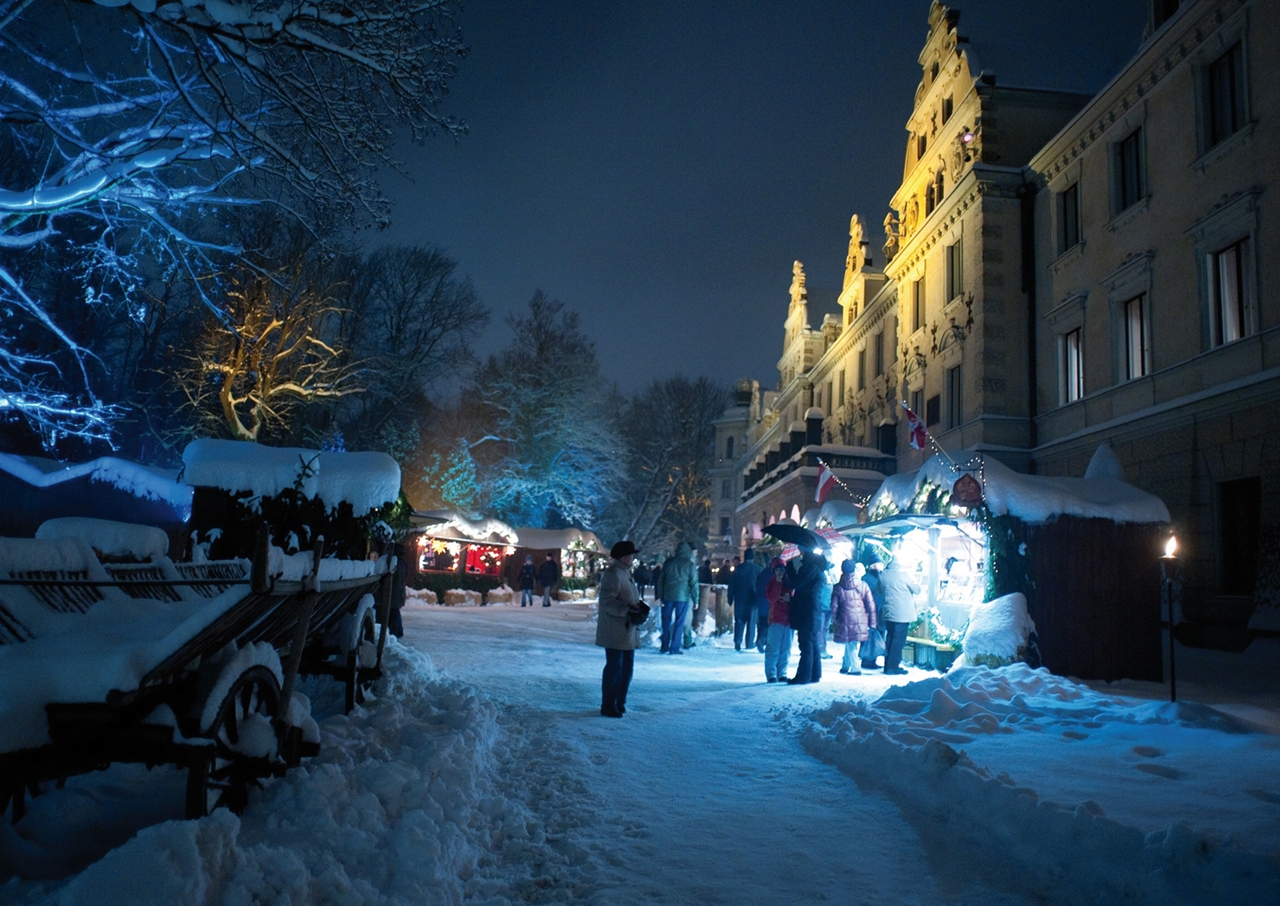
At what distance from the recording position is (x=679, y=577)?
50.2 feet

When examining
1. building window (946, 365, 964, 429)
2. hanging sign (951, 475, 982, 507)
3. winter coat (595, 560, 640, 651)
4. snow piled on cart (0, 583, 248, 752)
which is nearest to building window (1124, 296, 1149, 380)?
building window (946, 365, 964, 429)

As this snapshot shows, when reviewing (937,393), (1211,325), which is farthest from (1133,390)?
(937,393)

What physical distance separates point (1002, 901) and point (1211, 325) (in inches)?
638

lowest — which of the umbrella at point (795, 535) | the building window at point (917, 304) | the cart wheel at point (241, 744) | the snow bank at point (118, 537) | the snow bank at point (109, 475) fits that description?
the cart wheel at point (241, 744)

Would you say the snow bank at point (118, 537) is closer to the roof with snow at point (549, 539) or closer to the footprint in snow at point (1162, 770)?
the footprint in snow at point (1162, 770)

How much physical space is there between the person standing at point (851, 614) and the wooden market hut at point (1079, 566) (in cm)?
208

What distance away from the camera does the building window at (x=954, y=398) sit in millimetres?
25359

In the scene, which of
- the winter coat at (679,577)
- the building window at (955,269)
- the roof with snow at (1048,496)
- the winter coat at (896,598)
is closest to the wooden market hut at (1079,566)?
the roof with snow at (1048,496)

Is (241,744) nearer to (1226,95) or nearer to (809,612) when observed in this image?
(809,612)

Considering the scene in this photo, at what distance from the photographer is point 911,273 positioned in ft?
98.1

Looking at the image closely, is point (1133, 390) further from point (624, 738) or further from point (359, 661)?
point (359, 661)

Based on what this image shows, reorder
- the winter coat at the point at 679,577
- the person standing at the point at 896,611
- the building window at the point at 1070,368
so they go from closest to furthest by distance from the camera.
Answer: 1. the person standing at the point at 896,611
2. the winter coat at the point at 679,577
3. the building window at the point at 1070,368

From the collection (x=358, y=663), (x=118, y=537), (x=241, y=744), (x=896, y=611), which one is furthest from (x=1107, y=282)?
(x=241, y=744)

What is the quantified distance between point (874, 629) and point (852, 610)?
1.00 metres
